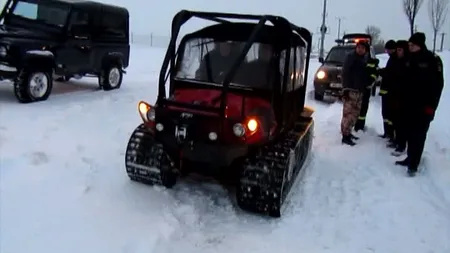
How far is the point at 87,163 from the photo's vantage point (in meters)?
5.33

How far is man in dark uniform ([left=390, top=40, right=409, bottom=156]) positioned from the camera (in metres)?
6.75

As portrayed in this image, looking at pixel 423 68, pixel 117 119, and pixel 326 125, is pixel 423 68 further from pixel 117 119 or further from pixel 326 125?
pixel 117 119

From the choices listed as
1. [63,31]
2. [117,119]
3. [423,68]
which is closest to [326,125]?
[423,68]

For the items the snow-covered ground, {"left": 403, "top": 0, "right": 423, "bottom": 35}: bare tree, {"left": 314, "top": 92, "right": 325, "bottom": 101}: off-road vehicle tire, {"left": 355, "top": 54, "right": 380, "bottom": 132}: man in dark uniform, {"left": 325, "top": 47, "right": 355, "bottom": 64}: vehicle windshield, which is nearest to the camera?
the snow-covered ground

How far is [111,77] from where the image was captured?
11.4 metres

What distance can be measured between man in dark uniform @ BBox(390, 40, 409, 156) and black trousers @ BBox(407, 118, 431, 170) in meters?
0.70

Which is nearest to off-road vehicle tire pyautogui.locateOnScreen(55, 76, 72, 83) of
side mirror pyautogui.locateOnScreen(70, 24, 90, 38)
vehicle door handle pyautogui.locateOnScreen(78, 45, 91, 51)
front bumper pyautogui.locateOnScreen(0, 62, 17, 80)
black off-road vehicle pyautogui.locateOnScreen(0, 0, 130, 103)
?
black off-road vehicle pyautogui.locateOnScreen(0, 0, 130, 103)

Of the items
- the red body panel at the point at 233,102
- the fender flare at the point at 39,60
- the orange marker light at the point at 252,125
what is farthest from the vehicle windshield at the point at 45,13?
the orange marker light at the point at 252,125

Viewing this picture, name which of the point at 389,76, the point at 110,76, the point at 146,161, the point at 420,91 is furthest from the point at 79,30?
the point at 420,91

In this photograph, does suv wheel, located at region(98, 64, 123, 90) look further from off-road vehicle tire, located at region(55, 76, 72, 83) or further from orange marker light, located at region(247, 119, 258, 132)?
orange marker light, located at region(247, 119, 258, 132)

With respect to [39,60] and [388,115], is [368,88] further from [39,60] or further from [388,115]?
[39,60]

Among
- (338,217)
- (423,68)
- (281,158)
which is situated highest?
(423,68)

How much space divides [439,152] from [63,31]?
7.73 meters

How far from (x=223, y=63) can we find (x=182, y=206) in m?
1.64
